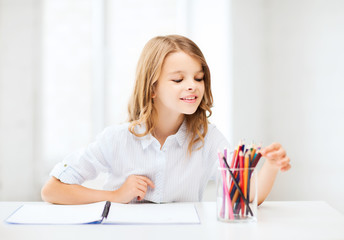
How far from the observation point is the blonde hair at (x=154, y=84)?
1.27m

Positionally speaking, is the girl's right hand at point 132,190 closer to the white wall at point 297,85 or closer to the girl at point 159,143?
the girl at point 159,143

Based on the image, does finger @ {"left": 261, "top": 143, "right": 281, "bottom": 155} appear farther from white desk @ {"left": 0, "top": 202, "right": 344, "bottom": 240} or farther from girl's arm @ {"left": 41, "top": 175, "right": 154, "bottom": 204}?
girl's arm @ {"left": 41, "top": 175, "right": 154, "bottom": 204}

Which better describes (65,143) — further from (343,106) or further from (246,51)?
(343,106)

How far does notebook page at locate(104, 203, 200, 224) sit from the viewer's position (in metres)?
0.92

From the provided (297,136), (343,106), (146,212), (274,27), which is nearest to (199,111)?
(146,212)

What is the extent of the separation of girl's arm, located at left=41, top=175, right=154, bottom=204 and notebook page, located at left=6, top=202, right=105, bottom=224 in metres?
0.04

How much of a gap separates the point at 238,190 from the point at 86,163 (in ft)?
1.83

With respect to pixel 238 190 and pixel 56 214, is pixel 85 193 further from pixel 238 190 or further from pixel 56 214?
pixel 238 190

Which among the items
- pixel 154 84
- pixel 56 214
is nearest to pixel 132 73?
pixel 154 84

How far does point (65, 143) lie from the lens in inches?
104

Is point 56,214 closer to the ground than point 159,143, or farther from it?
closer to the ground

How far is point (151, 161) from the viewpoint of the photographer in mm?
1309

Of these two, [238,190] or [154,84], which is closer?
[238,190]

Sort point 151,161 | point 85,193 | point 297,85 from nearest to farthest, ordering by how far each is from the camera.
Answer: point 85,193
point 151,161
point 297,85
